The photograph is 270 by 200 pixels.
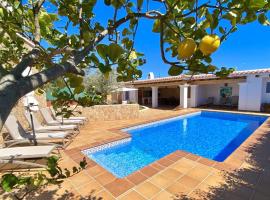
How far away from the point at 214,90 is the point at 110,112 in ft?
52.6

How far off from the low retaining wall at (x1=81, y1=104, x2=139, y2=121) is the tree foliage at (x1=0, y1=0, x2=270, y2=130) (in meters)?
11.0

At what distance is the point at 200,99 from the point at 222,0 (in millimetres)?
22427

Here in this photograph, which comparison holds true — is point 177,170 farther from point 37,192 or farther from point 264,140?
point 264,140

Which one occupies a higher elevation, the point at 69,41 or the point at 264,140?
the point at 69,41

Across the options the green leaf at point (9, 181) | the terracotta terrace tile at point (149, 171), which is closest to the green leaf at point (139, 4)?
the green leaf at point (9, 181)

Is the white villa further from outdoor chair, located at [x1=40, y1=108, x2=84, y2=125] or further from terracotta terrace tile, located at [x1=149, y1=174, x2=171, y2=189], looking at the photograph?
terracotta terrace tile, located at [x1=149, y1=174, x2=171, y2=189]

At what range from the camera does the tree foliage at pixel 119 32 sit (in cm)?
105

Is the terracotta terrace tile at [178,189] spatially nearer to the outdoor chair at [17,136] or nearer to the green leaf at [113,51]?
the green leaf at [113,51]

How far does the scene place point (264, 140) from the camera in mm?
7668

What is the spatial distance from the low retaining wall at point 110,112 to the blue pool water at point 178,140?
226 cm

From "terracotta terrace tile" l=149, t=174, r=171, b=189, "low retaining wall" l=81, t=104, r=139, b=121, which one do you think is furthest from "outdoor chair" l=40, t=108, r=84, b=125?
"terracotta terrace tile" l=149, t=174, r=171, b=189

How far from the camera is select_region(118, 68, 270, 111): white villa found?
53.4ft

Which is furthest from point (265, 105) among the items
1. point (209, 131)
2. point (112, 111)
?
point (112, 111)

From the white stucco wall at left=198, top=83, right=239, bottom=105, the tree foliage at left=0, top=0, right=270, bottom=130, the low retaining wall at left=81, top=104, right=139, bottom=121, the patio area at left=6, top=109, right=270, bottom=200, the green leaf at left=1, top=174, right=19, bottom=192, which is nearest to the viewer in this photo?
the green leaf at left=1, top=174, right=19, bottom=192
